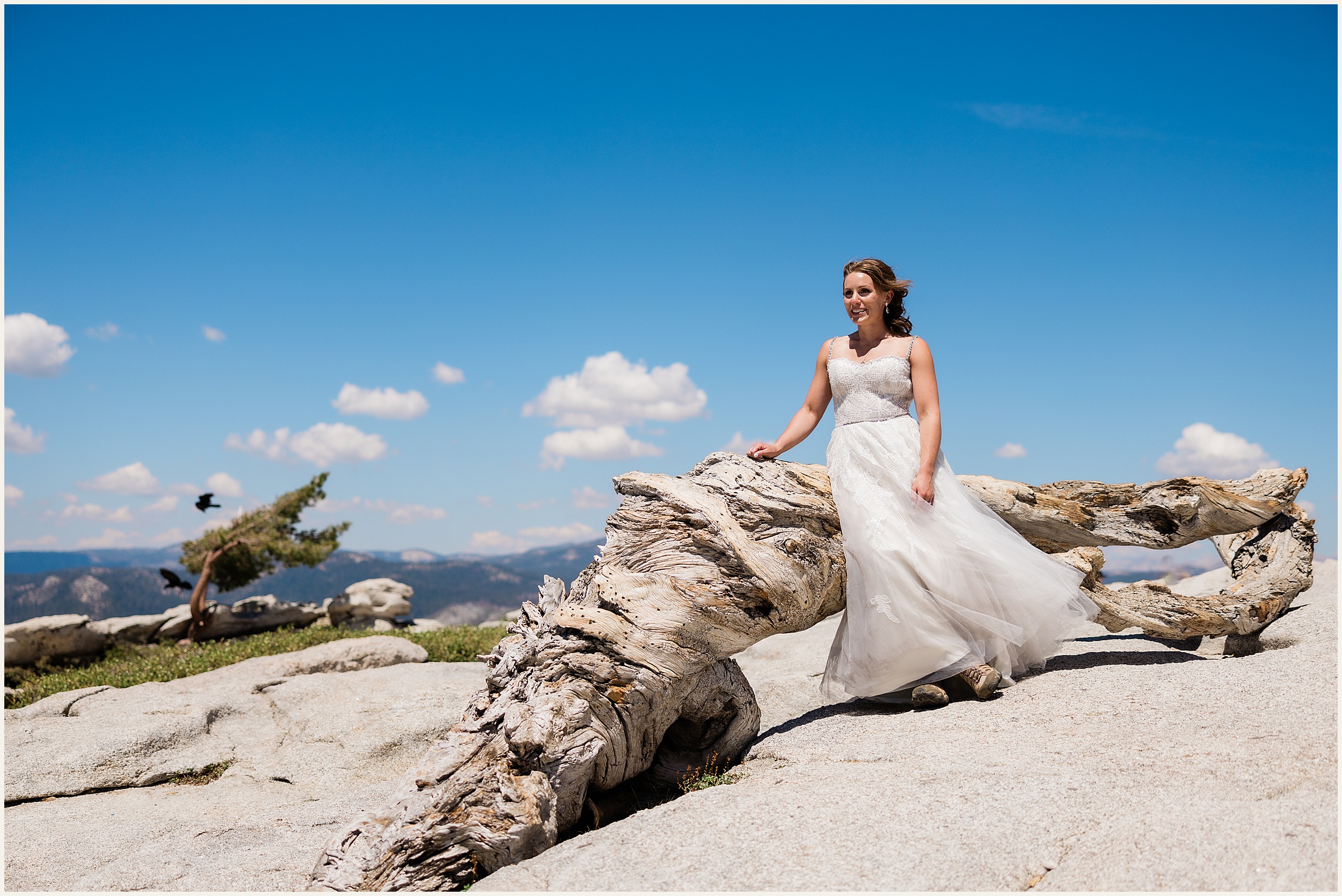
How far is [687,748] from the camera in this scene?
7.13 metres

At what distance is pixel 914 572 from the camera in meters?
6.77

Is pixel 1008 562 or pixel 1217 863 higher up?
pixel 1008 562

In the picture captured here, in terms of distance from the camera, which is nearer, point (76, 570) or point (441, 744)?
point (441, 744)

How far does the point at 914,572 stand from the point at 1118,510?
301 centimetres

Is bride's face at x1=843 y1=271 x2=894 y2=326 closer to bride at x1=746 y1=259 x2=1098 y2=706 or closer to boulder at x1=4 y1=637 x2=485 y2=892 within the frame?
bride at x1=746 y1=259 x2=1098 y2=706

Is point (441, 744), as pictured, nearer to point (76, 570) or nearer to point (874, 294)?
point (874, 294)

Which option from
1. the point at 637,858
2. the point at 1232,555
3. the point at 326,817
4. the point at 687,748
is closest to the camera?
the point at 637,858

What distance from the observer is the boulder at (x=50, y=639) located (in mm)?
18922

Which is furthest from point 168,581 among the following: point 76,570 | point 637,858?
point 76,570

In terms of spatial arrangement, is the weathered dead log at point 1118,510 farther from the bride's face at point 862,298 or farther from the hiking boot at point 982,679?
the bride's face at point 862,298

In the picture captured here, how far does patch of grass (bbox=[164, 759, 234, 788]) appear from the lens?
27.8ft

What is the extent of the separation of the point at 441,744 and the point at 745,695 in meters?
2.79

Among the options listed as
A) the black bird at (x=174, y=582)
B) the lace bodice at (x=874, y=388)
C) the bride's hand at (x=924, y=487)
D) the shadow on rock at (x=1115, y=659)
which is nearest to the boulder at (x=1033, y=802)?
the shadow on rock at (x=1115, y=659)

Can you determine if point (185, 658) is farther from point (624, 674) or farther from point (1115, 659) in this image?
point (1115, 659)
